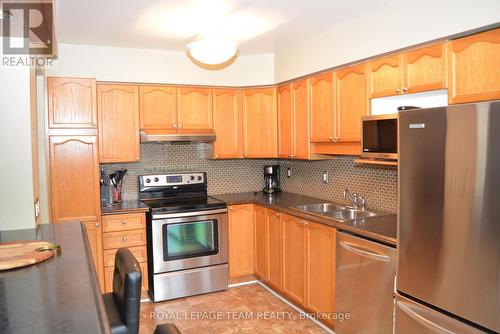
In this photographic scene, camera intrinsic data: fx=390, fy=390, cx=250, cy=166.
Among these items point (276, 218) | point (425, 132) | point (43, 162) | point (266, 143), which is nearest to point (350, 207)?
point (276, 218)

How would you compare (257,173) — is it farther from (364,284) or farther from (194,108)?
(364,284)

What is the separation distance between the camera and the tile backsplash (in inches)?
131

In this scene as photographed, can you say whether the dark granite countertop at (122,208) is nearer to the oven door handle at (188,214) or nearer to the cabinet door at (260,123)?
the oven door handle at (188,214)

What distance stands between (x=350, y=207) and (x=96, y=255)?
240 cm

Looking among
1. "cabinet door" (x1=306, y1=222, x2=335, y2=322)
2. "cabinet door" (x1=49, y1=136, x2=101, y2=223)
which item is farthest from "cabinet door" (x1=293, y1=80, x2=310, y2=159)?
"cabinet door" (x1=49, y1=136, x2=101, y2=223)

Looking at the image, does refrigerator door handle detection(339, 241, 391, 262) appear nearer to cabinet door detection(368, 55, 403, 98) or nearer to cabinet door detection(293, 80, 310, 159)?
cabinet door detection(368, 55, 403, 98)

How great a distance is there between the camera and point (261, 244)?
4.08 m

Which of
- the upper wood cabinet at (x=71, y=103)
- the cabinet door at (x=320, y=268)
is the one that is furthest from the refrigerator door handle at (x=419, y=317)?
the upper wood cabinet at (x=71, y=103)

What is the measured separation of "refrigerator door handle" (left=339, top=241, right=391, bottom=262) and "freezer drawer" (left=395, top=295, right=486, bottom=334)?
0.24 meters

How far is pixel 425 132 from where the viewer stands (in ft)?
6.90

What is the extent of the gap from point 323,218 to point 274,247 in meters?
0.97

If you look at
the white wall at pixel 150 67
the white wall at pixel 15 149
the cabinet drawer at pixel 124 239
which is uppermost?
the white wall at pixel 150 67

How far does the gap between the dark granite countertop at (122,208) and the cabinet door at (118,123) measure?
1.49 ft

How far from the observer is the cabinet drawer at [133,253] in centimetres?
370
